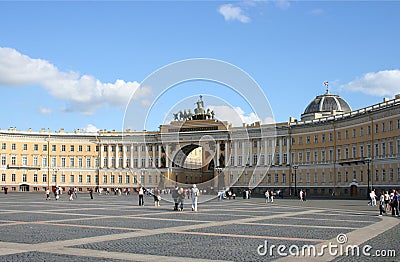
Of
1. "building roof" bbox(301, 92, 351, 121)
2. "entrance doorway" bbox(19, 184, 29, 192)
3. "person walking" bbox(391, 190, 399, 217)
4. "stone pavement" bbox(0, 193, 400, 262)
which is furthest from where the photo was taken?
"entrance doorway" bbox(19, 184, 29, 192)

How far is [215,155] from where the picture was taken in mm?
110250

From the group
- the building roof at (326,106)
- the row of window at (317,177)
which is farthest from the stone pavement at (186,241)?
the building roof at (326,106)

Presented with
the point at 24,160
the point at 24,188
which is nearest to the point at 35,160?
the point at 24,160

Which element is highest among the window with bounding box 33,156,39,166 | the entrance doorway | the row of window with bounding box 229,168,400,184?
the window with bounding box 33,156,39,166

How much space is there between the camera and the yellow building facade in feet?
255

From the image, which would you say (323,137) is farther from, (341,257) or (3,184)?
(341,257)

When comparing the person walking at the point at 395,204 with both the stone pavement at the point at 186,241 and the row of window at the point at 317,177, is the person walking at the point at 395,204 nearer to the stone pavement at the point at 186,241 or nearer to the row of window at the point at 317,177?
the stone pavement at the point at 186,241

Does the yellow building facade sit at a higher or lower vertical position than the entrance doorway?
higher

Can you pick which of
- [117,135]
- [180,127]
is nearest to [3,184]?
[117,135]

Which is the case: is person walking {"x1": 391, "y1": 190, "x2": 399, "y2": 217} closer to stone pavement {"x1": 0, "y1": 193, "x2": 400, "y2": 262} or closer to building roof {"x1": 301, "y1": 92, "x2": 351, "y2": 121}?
stone pavement {"x1": 0, "y1": 193, "x2": 400, "y2": 262}

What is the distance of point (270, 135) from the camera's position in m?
98.0

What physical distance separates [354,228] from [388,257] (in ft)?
29.4

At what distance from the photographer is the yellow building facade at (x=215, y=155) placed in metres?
77.6

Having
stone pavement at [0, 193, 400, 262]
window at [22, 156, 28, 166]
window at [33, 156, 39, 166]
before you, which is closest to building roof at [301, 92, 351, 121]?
window at [33, 156, 39, 166]
